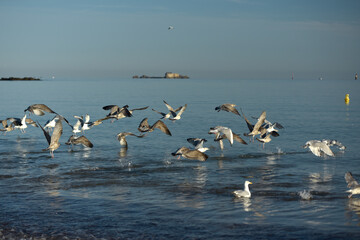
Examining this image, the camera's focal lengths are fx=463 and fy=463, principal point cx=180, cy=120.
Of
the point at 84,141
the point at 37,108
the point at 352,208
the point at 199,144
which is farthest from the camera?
the point at 37,108

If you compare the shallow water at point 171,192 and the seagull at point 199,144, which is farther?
the seagull at point 199,144

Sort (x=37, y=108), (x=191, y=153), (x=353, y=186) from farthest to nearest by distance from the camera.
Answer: (x=37, y=108), (x=191, y=153), (x=353, y=186)

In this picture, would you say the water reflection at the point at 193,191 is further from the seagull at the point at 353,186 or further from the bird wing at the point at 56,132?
the bird wing at the point at 56,132

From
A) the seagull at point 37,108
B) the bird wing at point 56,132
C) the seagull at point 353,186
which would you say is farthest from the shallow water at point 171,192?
the seagull at point 37,108

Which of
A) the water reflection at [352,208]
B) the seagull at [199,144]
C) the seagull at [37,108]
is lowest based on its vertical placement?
the water reflection at [352,208]

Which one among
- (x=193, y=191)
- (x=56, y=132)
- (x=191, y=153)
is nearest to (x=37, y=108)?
(x=56, y=132)

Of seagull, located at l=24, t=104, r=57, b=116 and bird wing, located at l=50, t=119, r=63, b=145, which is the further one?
seagull, located at l=24, t=104, r=57, b=116

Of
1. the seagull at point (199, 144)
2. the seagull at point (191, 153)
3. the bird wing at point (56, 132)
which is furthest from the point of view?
the seagull at point (199, 144)

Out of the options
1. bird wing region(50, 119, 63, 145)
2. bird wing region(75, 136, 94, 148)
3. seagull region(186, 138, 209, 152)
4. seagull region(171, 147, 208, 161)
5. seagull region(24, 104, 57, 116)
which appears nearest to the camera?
seagull region(171, 147, 208, 161)

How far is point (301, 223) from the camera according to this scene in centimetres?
1256

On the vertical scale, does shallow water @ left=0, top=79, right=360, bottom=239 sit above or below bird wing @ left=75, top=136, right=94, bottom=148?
below

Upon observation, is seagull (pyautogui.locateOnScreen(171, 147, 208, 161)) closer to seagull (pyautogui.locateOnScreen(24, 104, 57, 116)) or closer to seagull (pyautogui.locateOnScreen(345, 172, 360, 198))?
seagull (pyautogui.locateOnScreen(345, 172, 360, 198))

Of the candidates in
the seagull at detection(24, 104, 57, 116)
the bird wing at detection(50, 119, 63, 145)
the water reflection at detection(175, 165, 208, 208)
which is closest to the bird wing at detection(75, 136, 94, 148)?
the bird wing at detection(50, 119, 63, 145)

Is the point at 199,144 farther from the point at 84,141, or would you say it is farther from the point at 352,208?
the point at 352,208
